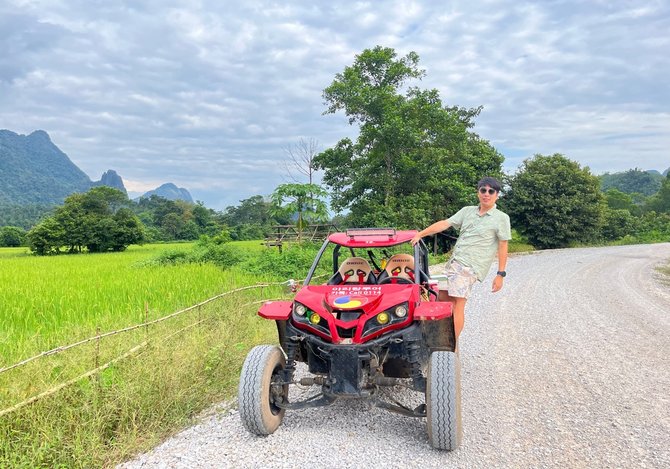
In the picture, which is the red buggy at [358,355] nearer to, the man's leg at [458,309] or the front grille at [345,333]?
the front grille at [345,333]

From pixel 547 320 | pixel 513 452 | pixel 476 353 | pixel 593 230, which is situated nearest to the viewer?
pixel 513 452

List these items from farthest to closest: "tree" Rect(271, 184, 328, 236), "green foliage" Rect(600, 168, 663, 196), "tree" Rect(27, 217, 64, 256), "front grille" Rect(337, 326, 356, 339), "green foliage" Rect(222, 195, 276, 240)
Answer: "green foliage" Rect(600, 168, 663, 196), "green foliage" Rect(222, 195, 276, 240), "tree" Rect(27, 217, 64, 256), "tree" Rect(271, 184, 328, 236), "front grille" Rect(337, 326, 356, 339)

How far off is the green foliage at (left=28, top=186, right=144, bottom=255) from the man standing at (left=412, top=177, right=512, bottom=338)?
111 feet

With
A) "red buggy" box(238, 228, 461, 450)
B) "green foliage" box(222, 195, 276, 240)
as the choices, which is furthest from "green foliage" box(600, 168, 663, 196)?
"red buggy" box(238, 228, 461, 450)

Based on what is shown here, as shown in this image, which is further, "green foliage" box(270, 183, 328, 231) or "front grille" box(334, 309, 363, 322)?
"green foliage" box(270, 183, 328, 231)

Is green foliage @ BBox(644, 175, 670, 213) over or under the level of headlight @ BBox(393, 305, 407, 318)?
over

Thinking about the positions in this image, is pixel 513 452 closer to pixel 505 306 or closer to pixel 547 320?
pixel 547 320

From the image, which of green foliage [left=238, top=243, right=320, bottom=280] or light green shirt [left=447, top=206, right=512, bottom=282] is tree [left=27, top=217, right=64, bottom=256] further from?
light green shirt [left=447, top=206, right=512, bottom=282]

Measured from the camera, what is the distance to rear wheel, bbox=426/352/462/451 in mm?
3391

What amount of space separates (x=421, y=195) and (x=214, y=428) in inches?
759

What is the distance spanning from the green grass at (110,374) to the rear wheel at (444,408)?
2.15 m

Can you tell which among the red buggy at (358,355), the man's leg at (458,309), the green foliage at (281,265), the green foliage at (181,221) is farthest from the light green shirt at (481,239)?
the green foliage at (181,221)

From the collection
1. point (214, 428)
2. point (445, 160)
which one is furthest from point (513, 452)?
point (445, 160)

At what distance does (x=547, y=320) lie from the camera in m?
8.23
